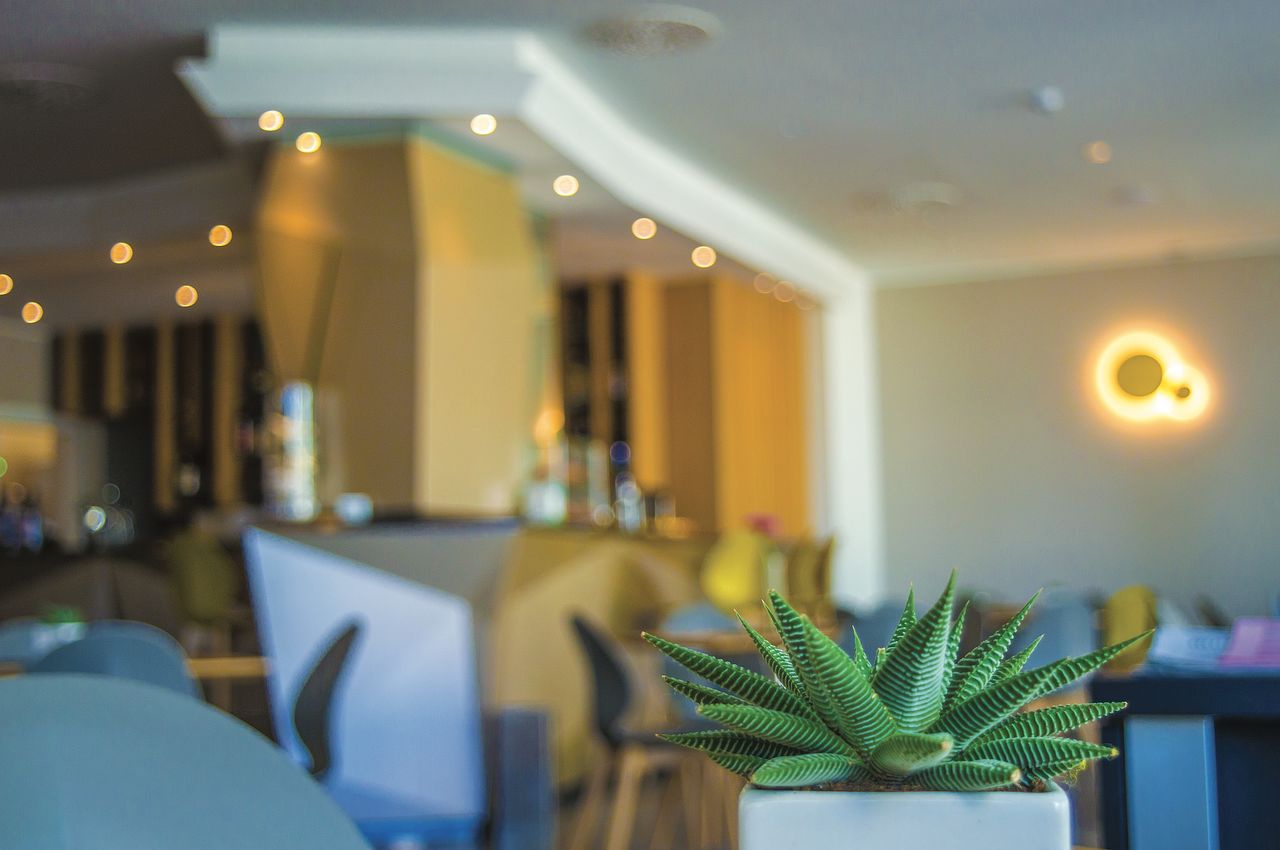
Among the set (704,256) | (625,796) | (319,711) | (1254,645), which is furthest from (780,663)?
(704,256)

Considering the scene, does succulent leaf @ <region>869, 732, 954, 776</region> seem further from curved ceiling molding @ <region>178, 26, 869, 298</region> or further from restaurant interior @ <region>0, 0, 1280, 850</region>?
curved ceiling molding @ <region>178, 26, 869, 298</region>

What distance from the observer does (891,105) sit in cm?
673

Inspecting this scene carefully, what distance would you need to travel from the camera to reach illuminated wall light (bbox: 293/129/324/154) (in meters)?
6.02

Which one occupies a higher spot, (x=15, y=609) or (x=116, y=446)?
(x=116, y=446)

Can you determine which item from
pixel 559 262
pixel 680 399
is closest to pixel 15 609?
pixel 559 262

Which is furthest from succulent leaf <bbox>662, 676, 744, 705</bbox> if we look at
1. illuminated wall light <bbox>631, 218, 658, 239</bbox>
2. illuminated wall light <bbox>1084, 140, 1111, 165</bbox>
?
illuminated wall light <bbox>1084, 140, 1111, 165</bbox>

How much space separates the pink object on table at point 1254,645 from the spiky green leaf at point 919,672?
122 cm

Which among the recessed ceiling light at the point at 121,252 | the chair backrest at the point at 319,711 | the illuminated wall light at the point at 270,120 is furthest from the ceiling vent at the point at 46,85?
the chair backrest at the point at 319,711

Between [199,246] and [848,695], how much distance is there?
806cm

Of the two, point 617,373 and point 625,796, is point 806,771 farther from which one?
point 617,373

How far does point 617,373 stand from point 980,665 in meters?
9.74

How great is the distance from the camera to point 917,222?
9266 millimetres

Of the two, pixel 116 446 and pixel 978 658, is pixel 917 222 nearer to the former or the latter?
pixel 116 446

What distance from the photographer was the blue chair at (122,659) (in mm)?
2879
